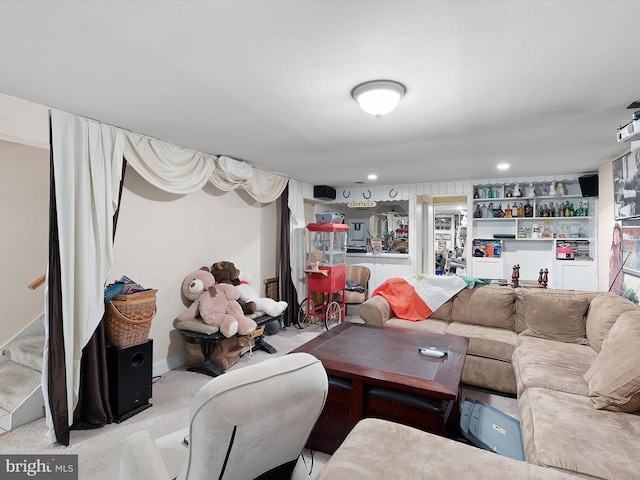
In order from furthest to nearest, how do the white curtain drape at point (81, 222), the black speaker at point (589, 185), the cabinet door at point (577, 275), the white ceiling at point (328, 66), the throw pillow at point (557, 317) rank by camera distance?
the cabinet door at point (577, 275) < the black speaker at point (589, 185) < the throw pillow at point (557, 317) < the white curtain drape at point (81, 222) < the white ceiling at point (328, 66)

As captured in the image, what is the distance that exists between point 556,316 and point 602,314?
47cm

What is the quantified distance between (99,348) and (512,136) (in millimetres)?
3817

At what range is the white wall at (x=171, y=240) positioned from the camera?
3.22 meters

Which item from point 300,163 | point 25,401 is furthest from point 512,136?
point 25,401

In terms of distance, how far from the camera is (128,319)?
261 cm

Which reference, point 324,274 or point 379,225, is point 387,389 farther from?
point 379,225

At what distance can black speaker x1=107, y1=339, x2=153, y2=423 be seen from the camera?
2576 mm

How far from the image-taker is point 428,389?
6.39 feet

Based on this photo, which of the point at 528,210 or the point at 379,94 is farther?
the point at 528,210

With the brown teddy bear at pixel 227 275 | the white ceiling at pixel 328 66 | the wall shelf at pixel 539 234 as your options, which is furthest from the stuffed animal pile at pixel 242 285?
the wall shelf at pixel 539 234

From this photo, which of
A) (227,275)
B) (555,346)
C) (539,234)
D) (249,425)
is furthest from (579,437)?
(539,234)

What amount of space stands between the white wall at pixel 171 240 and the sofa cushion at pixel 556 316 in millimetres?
3452

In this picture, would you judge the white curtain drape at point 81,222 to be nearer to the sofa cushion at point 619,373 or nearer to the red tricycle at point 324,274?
the red tricycle at point 324,274

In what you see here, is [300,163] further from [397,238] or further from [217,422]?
[217,422]
